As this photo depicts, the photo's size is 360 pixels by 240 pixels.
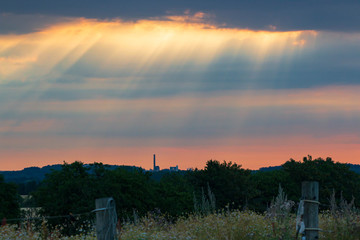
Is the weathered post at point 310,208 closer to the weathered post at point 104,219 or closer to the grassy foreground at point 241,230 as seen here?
the grassy foreground at point 241,230

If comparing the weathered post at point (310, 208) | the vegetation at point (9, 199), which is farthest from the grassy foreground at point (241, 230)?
the vegetation at point (9, 199)

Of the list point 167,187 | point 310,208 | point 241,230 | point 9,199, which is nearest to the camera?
point 310,208

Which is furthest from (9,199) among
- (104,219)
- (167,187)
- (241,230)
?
(104,219)

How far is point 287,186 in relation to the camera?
53.9m

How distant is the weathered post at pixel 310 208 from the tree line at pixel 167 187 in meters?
8.93

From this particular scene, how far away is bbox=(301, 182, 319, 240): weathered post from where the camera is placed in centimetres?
1034

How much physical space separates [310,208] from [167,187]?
33.5 metres

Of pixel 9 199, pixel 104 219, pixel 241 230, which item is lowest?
pixel 9 199

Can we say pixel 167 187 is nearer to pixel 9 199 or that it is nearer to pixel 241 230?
pixel 9 199

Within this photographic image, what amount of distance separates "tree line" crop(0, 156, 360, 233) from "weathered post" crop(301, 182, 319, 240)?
8929 millimetres

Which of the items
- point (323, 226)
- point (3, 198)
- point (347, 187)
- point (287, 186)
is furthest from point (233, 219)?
point (347, 187)

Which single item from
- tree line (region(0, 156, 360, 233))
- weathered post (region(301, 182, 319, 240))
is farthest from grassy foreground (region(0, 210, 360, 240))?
tree line (region(0, 156, 360, 233))

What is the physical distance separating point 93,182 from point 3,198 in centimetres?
1098

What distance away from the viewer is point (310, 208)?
34.0 feet
